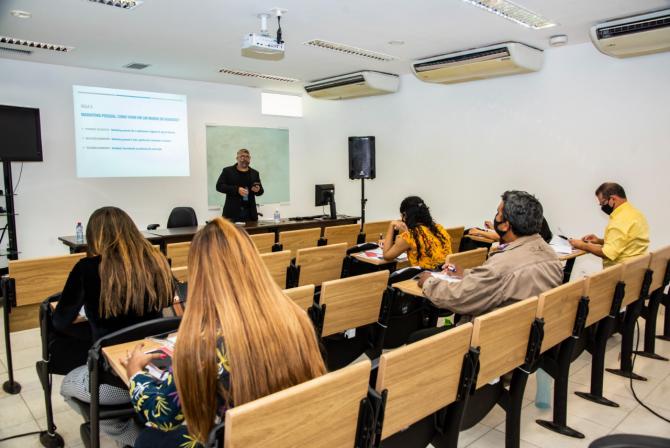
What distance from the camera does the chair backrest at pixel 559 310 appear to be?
211cm

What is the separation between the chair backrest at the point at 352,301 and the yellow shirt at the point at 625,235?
7.56ft

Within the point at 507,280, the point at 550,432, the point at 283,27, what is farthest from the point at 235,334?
the point at 283,27

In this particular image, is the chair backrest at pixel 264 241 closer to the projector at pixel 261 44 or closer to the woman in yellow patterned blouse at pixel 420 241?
the woman in yellow patterned blouse at pixel 420 241

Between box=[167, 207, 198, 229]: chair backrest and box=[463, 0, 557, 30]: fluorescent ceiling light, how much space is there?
3.96 m

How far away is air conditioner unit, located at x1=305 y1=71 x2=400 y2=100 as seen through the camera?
7.02 metres

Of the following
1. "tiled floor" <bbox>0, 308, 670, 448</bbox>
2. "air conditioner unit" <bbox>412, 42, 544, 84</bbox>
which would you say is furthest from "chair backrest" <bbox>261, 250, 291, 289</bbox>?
"air conditioner unit" <bbox>412, 42, 544, 84</bbox>

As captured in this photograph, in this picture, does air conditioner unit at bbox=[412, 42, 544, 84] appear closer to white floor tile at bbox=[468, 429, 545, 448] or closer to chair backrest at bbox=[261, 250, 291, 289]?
chair backrest at bbox=[261, 250, 291, 289]

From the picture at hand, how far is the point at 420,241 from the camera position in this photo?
370cm

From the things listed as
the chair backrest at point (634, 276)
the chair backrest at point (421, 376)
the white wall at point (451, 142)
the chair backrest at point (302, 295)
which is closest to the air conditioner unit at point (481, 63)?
the white wall at point (451, 142)

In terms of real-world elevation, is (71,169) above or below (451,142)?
below

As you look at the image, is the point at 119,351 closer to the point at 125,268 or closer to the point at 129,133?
the point at 125,268

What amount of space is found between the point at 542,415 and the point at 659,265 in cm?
141

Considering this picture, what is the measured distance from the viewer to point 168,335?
6.31 ft

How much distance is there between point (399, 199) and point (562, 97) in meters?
2.89
